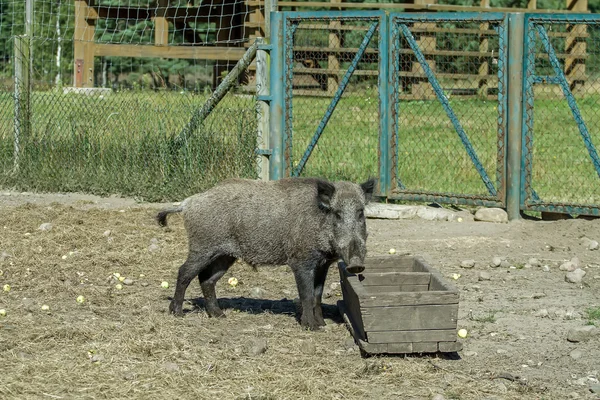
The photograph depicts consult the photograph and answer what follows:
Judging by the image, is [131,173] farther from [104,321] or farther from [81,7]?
[81,7]

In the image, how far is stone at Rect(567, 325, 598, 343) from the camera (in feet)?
20.5

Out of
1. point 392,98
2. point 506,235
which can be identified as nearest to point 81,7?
point 392,98

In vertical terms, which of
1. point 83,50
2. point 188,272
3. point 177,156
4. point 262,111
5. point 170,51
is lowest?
point 188,272

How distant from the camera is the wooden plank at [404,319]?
228 inches

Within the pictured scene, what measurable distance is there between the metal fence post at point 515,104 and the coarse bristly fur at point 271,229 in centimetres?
347

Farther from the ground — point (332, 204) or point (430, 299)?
point (332, 204)

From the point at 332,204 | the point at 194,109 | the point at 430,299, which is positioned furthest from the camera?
the point at 194,109

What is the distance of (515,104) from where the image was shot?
9.70 m

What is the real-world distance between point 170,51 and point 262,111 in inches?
221

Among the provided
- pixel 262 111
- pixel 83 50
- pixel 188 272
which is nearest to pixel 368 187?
pixel 188 272

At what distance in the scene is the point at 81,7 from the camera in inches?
725

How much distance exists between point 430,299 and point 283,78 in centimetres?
534

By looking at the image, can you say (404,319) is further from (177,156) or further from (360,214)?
(177,156)

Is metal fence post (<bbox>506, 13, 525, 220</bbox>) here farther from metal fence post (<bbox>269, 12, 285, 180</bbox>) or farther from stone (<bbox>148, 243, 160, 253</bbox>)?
stone (<bbox>148, 243, 160, 253</bbox>)
